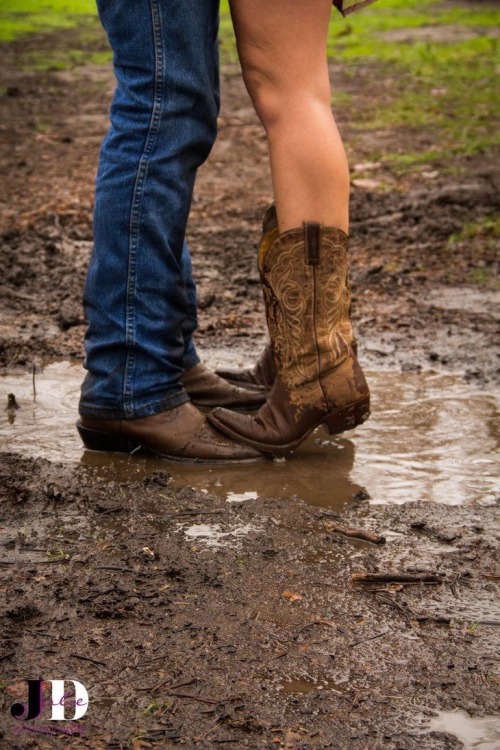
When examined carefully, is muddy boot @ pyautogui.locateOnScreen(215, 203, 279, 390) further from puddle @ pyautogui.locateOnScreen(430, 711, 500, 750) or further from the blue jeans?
puddle @ pyautogui.locateOnScreen(430, 711, 500, 750)

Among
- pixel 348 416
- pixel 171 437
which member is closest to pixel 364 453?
pixel 348 416

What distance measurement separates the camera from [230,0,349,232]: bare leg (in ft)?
8.13

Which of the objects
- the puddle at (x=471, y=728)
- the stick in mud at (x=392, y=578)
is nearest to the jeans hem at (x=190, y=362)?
the stick in mud at (x=392, y=578)

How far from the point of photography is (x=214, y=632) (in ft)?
6.22

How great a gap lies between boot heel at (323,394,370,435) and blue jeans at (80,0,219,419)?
0.42 m

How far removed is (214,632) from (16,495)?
0.76 m

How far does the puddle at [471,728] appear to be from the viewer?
164cm

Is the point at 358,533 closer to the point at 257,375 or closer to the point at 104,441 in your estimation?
the point at 104,441

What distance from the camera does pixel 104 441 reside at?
2.79 m

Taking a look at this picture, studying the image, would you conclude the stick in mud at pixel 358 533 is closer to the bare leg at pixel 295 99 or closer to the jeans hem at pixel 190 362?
the bare leg at pixel 295 99

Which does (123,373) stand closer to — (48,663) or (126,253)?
(126,253)

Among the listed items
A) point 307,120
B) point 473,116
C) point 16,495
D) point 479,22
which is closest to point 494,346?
point 307,120

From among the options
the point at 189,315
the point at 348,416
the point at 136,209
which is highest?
the point at 136,209

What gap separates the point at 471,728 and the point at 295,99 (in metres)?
1.50
